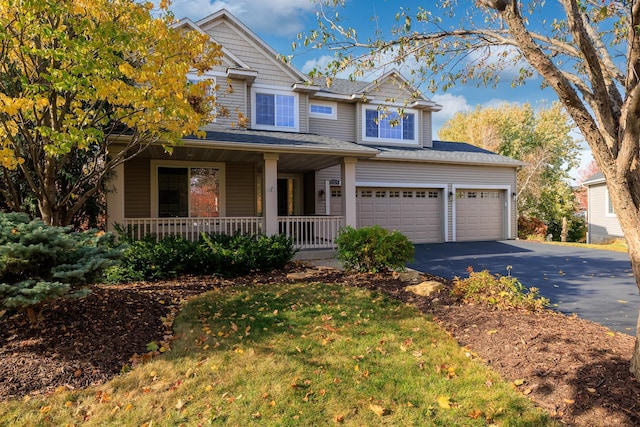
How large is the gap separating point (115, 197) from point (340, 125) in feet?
27.4

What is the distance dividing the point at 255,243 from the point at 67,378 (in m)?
4.87

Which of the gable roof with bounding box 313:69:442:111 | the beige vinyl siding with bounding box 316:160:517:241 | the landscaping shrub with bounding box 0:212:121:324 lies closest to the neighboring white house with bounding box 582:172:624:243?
the beige vinyl siding with bounding box 316:160:517:241

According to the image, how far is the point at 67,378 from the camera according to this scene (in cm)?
329

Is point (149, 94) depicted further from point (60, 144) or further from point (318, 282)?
point (318, 282)

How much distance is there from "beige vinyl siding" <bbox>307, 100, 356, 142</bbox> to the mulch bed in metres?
9.32

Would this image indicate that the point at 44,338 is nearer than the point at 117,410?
No

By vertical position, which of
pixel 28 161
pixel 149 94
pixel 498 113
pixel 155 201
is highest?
pixel 498 113

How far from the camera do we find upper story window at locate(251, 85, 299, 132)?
473 inches

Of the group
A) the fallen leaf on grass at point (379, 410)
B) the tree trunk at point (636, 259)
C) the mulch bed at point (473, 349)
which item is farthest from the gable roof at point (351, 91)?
the fallen leaf on grass at point (379, 410)

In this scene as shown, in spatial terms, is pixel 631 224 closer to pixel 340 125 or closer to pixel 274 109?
pixel 274 109

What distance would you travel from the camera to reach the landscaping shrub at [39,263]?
11.7ft

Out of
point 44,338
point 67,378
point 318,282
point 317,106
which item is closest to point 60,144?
point 44,338

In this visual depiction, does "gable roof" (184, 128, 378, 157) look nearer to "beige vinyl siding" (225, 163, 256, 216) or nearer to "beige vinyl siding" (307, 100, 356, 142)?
"beige vinyl siding" (225, 163, 256, 216)

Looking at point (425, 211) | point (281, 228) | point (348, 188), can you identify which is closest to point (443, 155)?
point (425, 211)
